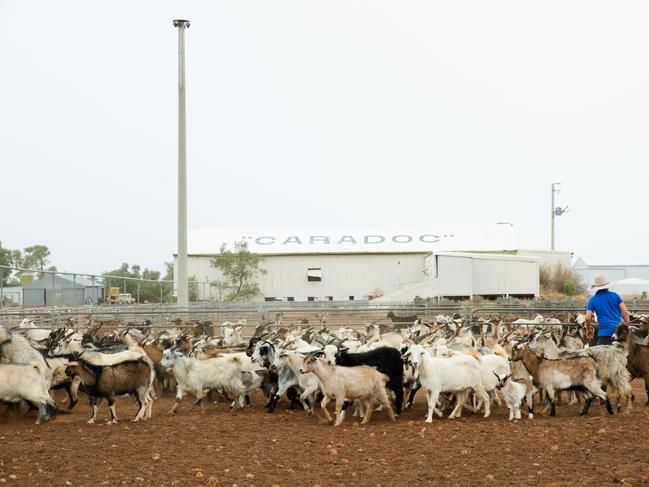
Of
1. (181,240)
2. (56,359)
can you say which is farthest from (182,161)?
(56,359)

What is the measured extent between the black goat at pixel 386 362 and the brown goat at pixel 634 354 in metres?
3.09

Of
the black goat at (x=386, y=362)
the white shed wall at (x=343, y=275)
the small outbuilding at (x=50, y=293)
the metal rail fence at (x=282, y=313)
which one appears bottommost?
the black goat at (x=386, y=362)

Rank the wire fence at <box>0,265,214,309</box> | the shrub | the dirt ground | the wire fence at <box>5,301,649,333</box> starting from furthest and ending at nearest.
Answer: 1. the shrub
2. the wire fence at <box>0,265,214,309</box>
3. the wire fence at <box>5,301,649,333</box>
4. the dirt ground

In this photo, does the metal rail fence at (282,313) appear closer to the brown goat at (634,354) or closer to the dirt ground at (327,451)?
the brown goat at (634,354)

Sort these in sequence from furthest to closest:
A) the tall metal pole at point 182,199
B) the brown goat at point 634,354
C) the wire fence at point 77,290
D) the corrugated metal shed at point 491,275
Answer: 1. the corrugated metal shed at point 491,275
2. the tall metal pole at point 182,199
3. the wire fence at point 77,290
4. the brown goat at point 634,354

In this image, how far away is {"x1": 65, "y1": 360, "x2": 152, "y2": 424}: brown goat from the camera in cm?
1237

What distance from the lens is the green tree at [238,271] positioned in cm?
5069

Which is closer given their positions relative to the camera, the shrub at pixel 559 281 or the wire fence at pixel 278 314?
the wire fence at pixel 278 314

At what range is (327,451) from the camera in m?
9.70

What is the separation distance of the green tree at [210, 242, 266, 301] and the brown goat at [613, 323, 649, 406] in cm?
3880

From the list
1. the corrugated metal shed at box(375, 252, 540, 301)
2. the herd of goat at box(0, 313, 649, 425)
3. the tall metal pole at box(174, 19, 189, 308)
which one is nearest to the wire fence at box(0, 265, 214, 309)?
the tall metal pole at box(174, 19, 189, 308)

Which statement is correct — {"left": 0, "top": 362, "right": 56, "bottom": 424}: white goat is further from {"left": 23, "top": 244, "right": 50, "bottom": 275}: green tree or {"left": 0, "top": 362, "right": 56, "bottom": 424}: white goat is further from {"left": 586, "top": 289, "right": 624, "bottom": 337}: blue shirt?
{"left": 23, "top": 244, "right": 50, "bottom": 275}: green tree

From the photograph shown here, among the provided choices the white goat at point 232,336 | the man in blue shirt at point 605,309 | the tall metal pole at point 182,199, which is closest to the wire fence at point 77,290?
the tall metal pole at point 182,199

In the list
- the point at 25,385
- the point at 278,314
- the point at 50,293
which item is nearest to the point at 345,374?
the point at 25,385
